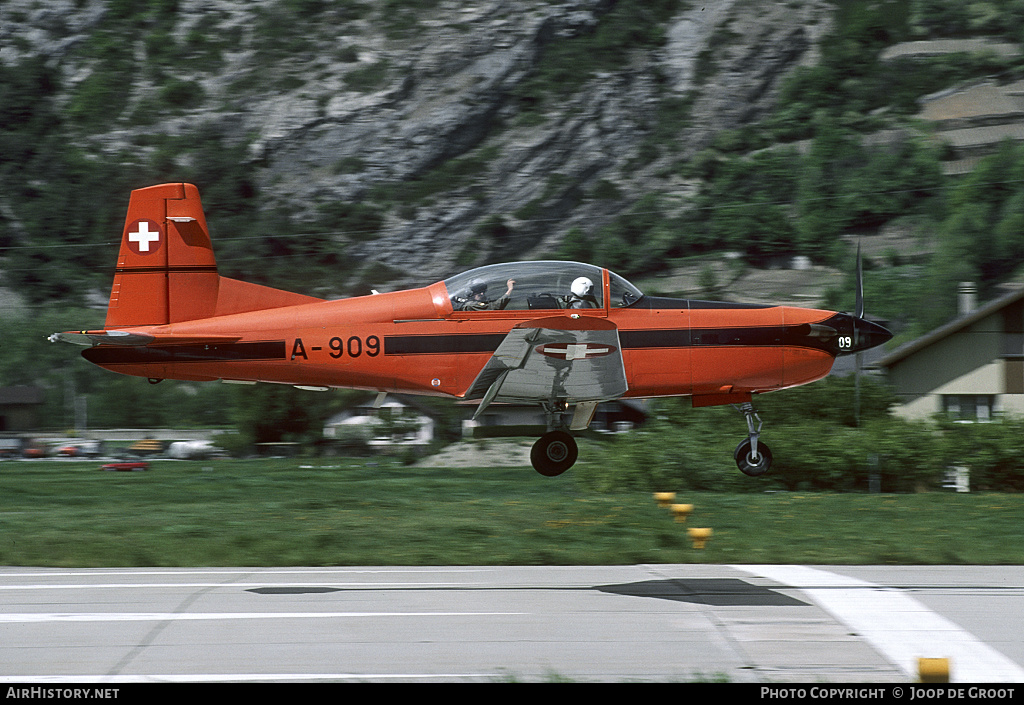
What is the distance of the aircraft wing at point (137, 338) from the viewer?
10.7 m

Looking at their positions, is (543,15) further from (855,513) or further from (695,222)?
(855,513)

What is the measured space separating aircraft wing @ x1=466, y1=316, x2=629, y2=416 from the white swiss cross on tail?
13.5ft

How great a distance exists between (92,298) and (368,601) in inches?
3385

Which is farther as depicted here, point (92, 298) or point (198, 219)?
point (92, 298)

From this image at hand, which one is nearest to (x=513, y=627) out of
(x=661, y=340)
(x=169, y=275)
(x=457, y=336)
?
(x=457, y=336)

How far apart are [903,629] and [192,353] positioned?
7677mm

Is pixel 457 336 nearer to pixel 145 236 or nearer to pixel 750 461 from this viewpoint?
pixel 750 461

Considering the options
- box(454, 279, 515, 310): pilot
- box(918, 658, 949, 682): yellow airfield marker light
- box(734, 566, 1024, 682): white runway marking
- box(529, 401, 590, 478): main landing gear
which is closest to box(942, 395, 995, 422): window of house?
box(734, 566, 1024, 682): white runway marking

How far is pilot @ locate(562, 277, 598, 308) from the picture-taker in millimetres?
11039

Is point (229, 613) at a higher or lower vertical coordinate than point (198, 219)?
lower

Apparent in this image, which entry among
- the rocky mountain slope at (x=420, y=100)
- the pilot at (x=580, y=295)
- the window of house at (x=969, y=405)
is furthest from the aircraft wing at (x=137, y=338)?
A: the rocky mountain slope at (x=420, y=100)

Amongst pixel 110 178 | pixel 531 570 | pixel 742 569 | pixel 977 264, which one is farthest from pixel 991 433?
pixel 110 178

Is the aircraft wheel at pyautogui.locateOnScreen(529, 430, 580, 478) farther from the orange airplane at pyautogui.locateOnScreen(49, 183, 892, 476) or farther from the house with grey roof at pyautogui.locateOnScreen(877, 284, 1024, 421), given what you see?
the house with grey roof at pyautogui.locateOnScreen(877, 284, 1024, 421)

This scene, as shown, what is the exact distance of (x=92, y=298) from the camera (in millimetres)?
88625
